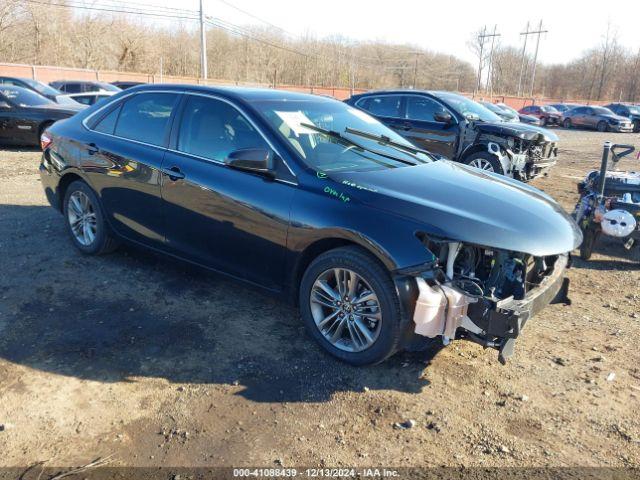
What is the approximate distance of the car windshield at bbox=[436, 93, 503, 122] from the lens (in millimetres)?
9867

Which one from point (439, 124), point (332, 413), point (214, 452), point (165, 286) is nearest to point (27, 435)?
point (214, 452)

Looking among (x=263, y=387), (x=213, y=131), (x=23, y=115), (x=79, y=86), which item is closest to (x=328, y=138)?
(x=213, y=131)

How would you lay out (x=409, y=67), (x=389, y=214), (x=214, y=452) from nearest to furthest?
(x=214, y=452) < (x=389, y=214) < (x=409, y=67)

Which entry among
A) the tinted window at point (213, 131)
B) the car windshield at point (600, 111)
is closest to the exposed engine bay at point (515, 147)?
the tinted window at point (213, 131)

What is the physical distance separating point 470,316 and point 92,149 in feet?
12.5

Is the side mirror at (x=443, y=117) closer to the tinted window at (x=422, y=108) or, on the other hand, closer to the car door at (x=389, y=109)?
the tinted window at (x=422, y=108)

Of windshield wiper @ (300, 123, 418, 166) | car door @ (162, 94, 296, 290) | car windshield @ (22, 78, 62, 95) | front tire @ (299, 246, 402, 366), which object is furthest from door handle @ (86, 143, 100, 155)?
car windshield @ (22, 78, 62, 95)

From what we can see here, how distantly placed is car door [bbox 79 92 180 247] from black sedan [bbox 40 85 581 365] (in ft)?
0.05

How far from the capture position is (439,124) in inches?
386

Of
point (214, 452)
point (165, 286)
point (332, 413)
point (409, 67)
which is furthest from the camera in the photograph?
point (409, 67)

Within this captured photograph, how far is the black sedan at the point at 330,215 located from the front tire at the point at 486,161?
500cm

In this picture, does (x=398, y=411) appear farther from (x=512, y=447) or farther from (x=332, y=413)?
(x=512, y=447)

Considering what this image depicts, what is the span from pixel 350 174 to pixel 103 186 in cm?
256

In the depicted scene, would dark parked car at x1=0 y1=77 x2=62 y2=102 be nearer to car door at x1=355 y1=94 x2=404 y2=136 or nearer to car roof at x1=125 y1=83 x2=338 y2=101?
car door at x1=355 y1=94 x2=404 y2=136
